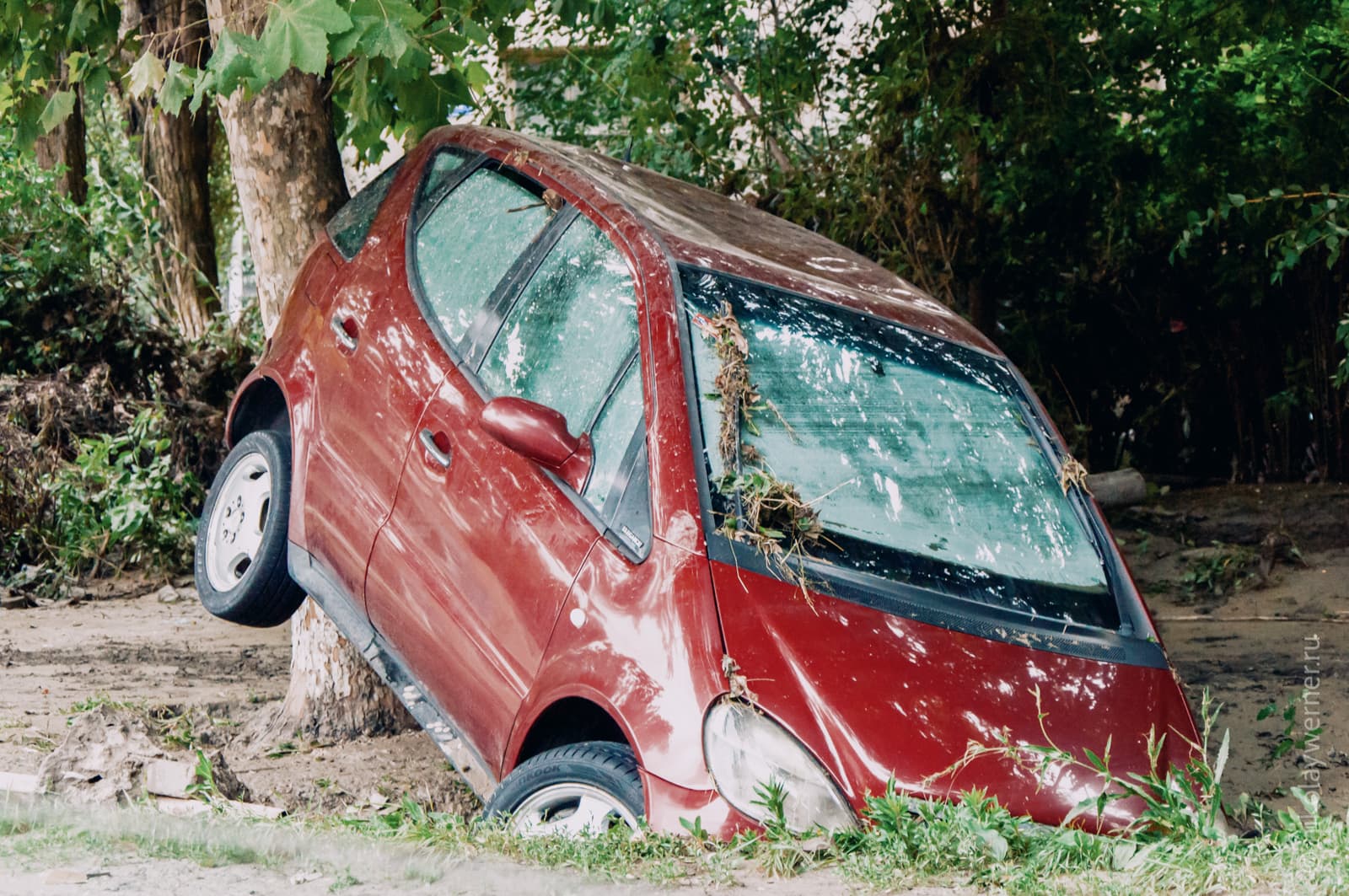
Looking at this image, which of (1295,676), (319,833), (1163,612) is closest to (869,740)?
(319,833)

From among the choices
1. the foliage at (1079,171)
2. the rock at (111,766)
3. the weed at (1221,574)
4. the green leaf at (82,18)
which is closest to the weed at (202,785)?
the rock at (111,766)

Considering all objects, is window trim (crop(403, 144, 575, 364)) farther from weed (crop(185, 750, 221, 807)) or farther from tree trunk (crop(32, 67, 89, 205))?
tree trunk (crop(32, 67, 89, 205))

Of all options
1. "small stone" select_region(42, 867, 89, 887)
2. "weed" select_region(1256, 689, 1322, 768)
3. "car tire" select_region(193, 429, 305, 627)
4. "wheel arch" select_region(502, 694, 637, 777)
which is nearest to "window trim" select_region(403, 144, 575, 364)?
"car tire" select_region(193, 429, 305, 627)

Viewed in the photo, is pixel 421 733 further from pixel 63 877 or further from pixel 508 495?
pixel 63 877

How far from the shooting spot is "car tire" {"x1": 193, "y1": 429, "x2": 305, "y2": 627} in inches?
193

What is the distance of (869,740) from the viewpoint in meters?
3.21

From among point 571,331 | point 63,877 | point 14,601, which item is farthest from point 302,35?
point 14,601

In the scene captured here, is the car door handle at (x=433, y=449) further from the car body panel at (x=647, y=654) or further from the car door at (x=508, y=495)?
the car body panel at (x=647, y=654)

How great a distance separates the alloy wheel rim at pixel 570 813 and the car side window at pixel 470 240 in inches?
63.9

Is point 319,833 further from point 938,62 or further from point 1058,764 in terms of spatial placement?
point 938,62

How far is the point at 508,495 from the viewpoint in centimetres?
384

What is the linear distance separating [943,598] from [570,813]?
1127mm

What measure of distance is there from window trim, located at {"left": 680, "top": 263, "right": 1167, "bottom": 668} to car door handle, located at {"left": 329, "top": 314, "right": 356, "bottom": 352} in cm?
Answer: 137

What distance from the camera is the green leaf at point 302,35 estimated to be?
4.38 metres
